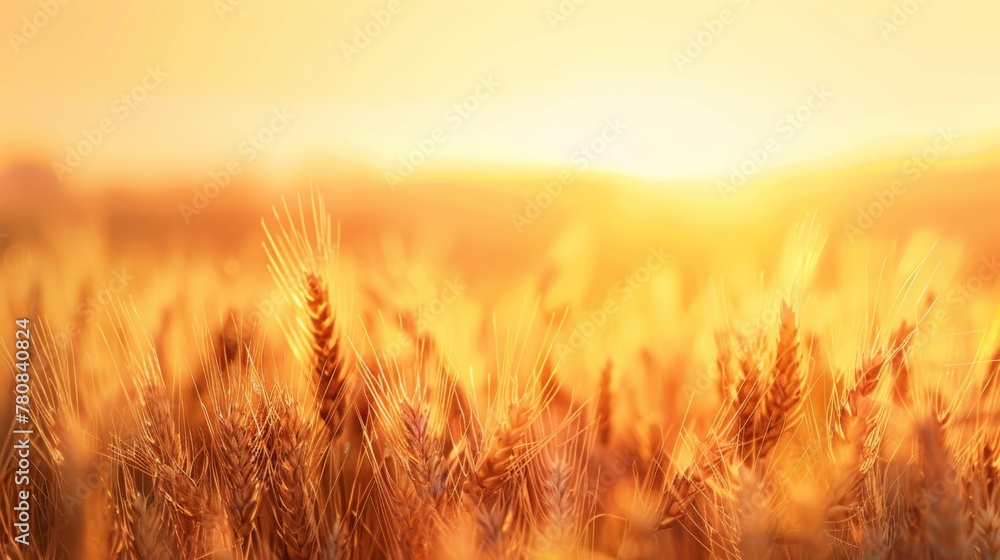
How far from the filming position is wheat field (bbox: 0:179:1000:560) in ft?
4.53

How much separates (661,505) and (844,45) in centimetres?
108

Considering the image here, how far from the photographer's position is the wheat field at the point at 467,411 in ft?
4.53

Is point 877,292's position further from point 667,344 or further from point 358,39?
point 358,39

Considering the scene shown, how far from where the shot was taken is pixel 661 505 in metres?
1.44

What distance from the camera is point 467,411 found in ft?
4.69

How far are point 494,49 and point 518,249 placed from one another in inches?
17.0

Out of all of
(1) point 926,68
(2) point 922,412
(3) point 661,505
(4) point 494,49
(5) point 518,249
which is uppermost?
(4) point 494,49

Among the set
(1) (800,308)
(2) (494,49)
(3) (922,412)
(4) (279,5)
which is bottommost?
(3) (922,412)

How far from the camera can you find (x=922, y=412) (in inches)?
58.5

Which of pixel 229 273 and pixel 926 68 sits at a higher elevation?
pixel 926 68

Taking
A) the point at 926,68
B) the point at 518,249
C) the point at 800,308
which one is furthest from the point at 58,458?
the point at 926,68

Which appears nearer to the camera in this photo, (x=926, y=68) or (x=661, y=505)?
(x=661, y=505)

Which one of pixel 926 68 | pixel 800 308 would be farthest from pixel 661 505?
pixel 926 68

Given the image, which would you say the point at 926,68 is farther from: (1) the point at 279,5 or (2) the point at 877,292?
(1) the point at 279,5
